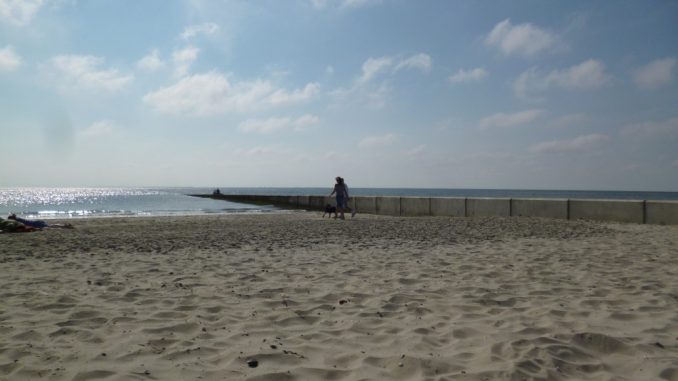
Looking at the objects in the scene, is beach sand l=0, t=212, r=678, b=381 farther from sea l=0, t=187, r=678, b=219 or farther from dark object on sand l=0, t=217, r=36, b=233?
sea l=0, t=187, r=678, b=219

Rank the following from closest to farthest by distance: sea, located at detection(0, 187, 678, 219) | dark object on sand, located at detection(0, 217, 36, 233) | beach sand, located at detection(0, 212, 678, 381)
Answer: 1. beach sand, located at detection(0, 212, 678, 381)
2. dark object on sand, located at detection(0, 217, 36, 233)
3. sea, located at detection(0, 187, 678, 219)

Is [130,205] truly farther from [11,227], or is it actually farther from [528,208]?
[528,208]

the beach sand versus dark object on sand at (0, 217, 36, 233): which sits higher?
dark object on sand at (0, 217, 36, 233)

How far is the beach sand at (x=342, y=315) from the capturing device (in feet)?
9.98

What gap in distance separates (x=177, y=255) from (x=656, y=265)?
24.2ft

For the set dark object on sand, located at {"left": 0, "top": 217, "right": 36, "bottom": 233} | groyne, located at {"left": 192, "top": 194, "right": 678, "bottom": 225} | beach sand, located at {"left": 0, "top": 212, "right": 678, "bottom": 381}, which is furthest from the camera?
groyne, located at {"left": 192, "top": 194, "right": 678, "bottom": 225}

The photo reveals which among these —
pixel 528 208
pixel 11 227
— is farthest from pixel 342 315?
pixel 528 208

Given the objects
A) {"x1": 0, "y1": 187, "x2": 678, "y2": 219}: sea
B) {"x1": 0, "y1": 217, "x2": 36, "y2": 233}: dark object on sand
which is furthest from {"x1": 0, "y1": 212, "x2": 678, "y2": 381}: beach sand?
{"x1": 0, "y1": 187, "x2": 678, "y2": 219}: sea

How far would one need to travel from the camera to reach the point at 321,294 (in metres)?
4.91

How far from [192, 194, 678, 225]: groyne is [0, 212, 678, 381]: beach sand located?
6.72m

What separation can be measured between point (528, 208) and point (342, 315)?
14.6m

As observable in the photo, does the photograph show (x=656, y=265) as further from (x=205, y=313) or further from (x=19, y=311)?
Answer: (x=19, y=311)

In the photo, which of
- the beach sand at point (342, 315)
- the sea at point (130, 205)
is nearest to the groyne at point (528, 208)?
the beach sand at point (342, 315)

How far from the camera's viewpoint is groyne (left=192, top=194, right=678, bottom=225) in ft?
44.9
